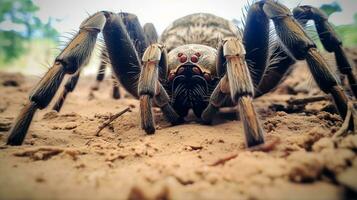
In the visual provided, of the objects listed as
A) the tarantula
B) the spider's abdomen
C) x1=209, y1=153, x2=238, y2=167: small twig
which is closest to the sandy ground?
x1=209, y1=153, x2=238, y2=167: small twig

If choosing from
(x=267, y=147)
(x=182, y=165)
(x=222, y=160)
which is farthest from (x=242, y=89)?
(x=182, y=165)

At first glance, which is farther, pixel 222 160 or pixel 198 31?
pixel 198 31

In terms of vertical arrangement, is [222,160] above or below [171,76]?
below

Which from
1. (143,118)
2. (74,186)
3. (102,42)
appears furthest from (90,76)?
(74,186)

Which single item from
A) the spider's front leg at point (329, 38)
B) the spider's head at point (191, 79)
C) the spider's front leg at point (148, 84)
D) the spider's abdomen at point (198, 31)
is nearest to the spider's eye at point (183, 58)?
the spider's head at point (191, 79)

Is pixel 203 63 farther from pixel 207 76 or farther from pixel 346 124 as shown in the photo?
pixel 346 124

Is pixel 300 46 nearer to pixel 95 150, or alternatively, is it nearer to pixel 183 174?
pixel 183 174

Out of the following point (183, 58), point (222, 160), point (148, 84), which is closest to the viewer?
point (222, 160)
